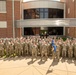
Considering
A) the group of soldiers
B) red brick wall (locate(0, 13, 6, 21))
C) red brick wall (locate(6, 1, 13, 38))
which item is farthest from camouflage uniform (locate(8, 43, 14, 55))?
red brick wall (locate(0, 13, 6, 21))

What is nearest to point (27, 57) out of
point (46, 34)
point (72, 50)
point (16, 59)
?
point (16, 59)

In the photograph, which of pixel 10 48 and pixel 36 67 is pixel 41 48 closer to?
pixel 36 67

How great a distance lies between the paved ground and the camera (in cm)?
980

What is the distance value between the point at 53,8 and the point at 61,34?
5.19m

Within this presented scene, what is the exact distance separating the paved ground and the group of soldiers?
725mm

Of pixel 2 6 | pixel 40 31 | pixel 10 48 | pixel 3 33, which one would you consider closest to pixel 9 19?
pixel 2 6

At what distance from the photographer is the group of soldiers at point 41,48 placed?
1270 cm

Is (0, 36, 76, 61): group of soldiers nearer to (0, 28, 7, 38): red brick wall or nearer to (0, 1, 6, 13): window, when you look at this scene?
(0, 28, 7, 38): red brick wall

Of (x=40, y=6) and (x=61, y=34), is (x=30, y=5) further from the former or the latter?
(x=61, y=34)

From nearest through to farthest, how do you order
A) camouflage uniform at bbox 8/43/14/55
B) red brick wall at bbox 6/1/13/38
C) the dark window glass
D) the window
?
camouflage uniform at bbox 8/43/14/55
the window
red brick wall at bbox 6/1/13/38
the dark window glass

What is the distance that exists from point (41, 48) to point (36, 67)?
2.44 meters

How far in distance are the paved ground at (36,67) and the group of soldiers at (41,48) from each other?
72 cm

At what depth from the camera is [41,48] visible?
12867 millimetres

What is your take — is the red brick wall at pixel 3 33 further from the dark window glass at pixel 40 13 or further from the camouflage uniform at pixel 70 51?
the camouflage uniform at pixel 70 51
